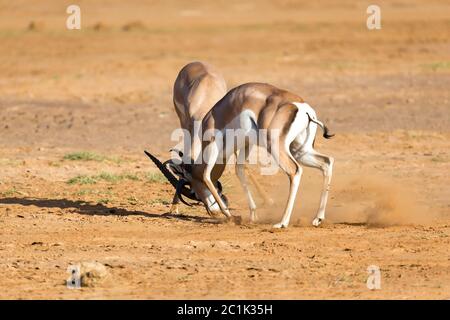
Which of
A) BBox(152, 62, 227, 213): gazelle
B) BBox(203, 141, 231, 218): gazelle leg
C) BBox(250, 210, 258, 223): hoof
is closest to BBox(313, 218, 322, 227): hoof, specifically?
BBox(250, 210, 258, 223): hoof

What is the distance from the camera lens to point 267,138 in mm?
11648

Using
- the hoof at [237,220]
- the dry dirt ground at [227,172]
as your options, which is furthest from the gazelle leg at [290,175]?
the hoof at [237,220]

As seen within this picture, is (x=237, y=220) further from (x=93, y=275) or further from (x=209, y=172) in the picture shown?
(x=93, y=275)

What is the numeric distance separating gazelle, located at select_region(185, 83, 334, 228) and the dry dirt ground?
1.22 feet

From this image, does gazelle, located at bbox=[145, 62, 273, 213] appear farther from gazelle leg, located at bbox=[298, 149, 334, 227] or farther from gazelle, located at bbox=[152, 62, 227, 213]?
gazelle leg, located at bbox=[298, 149, 334, 227]

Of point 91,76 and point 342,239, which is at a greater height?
point 91,76

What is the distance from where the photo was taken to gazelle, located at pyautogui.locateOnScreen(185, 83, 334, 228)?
1159 centimetres

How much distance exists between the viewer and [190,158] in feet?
41.3

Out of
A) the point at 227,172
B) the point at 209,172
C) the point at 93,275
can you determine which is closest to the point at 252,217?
the point at 209,172

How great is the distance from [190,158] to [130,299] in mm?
4024

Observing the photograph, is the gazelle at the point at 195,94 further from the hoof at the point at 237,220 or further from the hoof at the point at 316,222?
the hoof at the point at 316,222

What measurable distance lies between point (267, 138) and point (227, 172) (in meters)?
3.88
